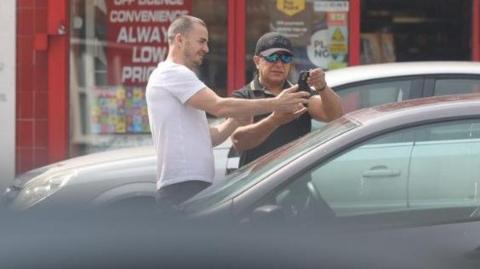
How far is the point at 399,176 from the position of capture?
12.0 ft

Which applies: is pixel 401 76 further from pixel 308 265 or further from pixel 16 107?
pixel 16 107

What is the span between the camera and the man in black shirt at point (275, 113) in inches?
185

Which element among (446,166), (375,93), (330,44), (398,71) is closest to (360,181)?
(446,166)

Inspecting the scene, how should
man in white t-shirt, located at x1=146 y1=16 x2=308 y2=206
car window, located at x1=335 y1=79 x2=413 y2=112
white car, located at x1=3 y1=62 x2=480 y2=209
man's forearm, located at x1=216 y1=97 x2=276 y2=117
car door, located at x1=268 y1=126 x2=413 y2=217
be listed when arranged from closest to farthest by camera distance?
car door, located at x1=268 y1=126 x2=413 y2=217, man's forearm, located at x1=216 y1=97 x2=276 y2=117, man in white t-shirt, located at x1=146 y1=16 x2=308 y2=206, white car, located at x1=3 y1=62 x2=480 y2=209, car window, located at x1=335 y1=79 x2=413 y2=112

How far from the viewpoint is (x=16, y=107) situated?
9867mm

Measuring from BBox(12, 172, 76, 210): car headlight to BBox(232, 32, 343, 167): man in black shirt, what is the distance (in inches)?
56.8

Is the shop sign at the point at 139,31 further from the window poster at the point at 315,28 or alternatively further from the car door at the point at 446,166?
the car door at the point at 446,166

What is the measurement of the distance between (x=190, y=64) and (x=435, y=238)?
1.97 metres

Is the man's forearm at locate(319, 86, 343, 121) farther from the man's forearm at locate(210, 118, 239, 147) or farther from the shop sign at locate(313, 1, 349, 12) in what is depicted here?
the shop sign at locate(313, 1, 349, 12)

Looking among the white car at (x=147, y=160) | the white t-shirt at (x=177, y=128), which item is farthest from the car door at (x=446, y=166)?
the white car at (x=147, y=160)

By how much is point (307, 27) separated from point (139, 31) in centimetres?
188

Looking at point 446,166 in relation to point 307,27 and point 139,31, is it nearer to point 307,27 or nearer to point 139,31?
point 307,27

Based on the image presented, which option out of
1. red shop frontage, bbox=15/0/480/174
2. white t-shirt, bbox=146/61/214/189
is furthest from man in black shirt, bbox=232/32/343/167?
red shop frontage, bbox=15/0/480/174

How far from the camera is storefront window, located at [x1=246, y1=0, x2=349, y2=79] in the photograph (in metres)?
9.95
